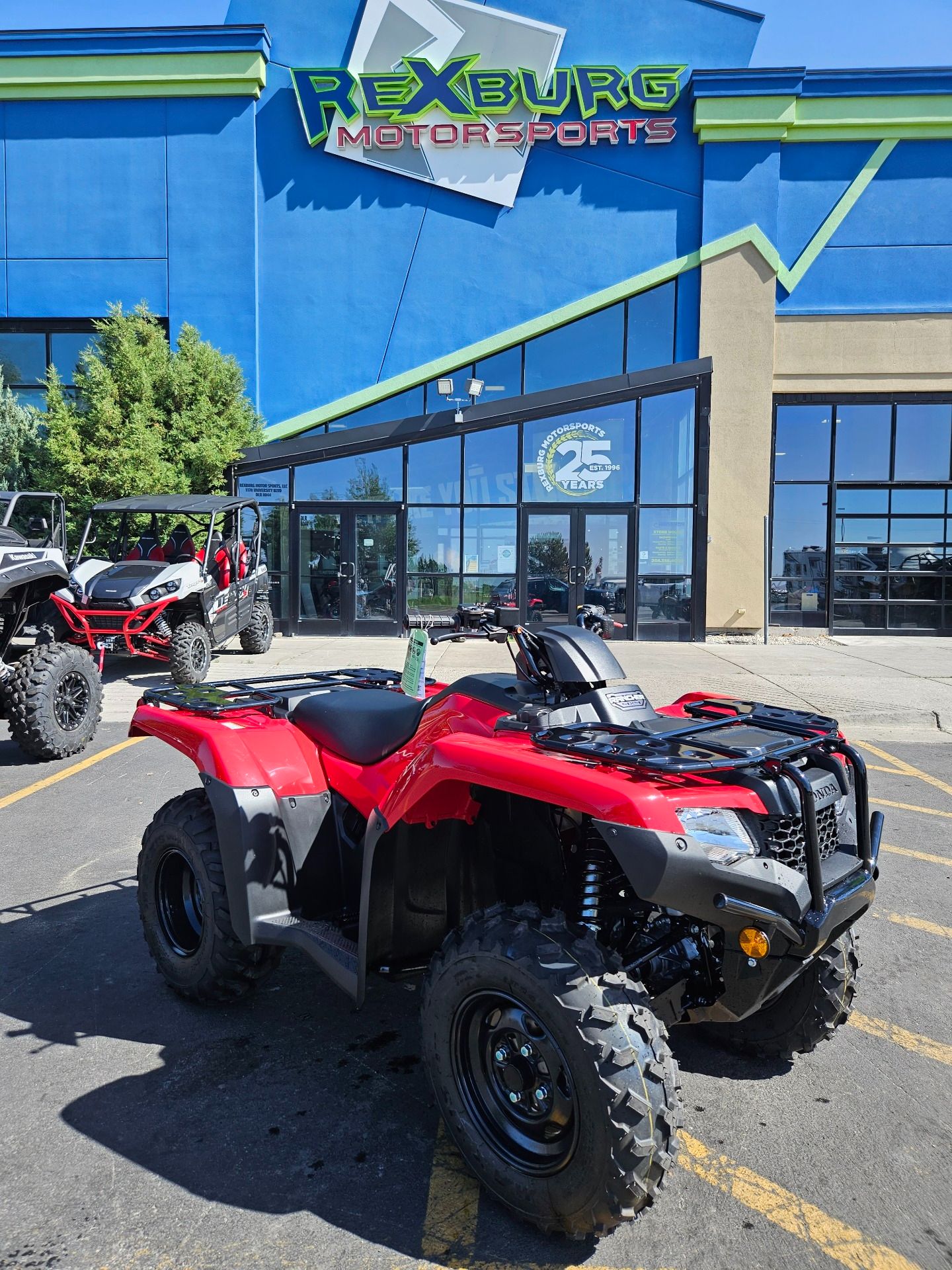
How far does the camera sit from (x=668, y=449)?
17.5 m

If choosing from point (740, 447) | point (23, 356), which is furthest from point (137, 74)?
point (740, 447)

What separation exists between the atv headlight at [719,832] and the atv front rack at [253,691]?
6.23 feet

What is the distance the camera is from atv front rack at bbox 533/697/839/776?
2.12 meters

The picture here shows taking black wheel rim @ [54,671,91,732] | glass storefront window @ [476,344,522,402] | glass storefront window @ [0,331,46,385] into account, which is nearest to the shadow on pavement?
black wheel rim @ [54,671,91,732]

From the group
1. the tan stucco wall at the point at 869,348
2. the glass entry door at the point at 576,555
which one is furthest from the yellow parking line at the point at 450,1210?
the tan stucco wall at the point at 869,348

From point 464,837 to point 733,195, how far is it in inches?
752

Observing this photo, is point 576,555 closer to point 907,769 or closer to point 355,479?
point 355,479

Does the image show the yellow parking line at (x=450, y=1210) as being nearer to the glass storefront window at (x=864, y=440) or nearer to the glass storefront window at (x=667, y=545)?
the glass storefront window at (x=667, y=545)

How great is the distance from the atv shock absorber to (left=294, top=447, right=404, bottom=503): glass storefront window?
15883mm

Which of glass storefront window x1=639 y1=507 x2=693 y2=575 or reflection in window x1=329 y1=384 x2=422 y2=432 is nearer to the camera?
glass storefront window x1=639 y1=507 x2=693 y2=575

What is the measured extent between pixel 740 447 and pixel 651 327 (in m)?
3.24

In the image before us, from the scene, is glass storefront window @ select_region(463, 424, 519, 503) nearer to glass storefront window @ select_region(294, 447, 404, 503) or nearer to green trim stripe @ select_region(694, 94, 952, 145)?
glass storefront window @ select_region(294, 447, 404, 503)

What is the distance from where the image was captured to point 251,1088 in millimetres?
2746

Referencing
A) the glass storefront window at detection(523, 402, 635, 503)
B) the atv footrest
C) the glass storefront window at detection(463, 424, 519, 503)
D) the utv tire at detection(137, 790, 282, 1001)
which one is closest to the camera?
the atv footrest
